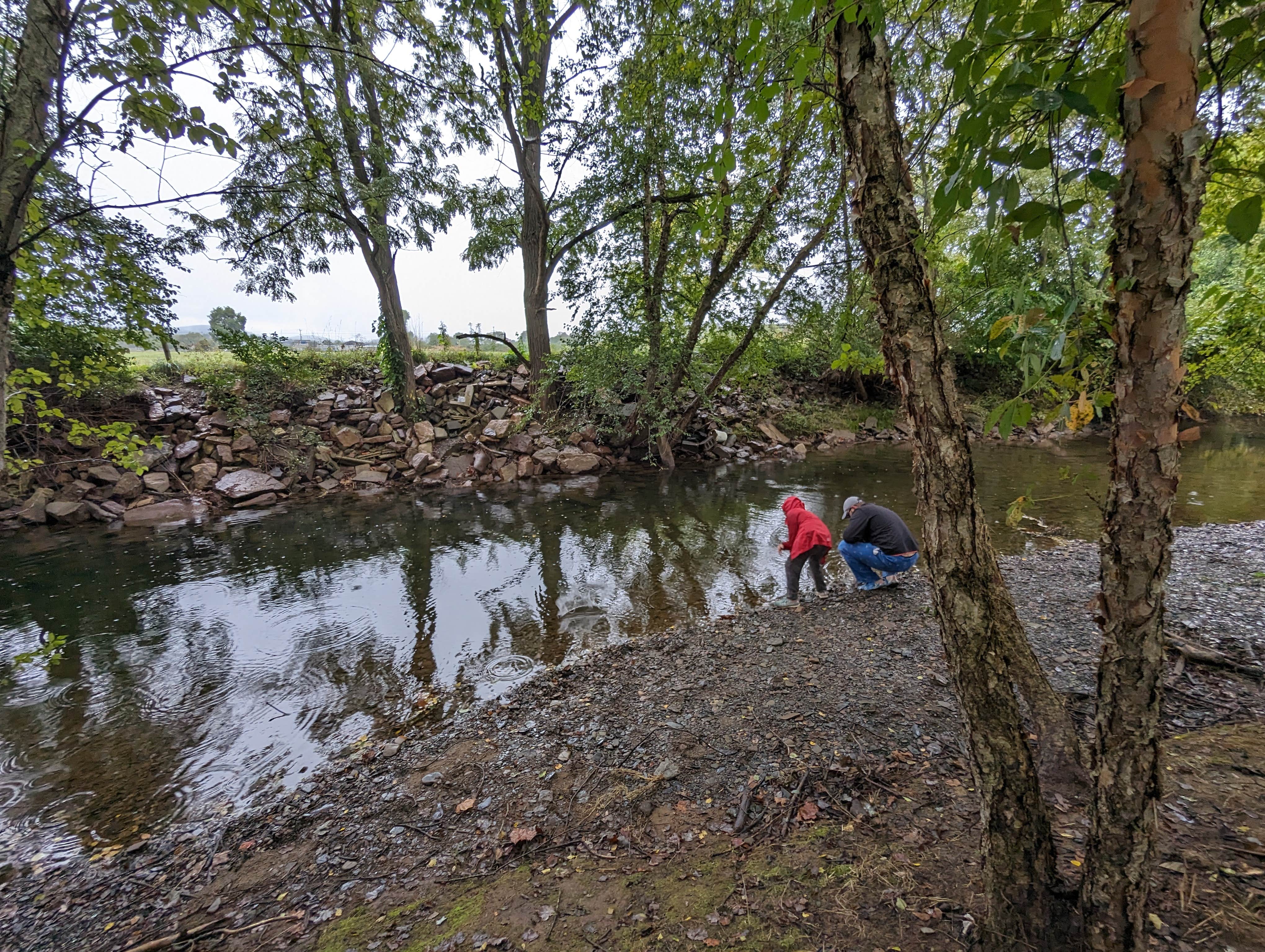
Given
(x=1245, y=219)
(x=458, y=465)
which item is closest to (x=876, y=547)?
(x=1245, y=219)

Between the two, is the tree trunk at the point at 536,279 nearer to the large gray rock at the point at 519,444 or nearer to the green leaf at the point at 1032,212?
the large gray rock at the point at 519,444

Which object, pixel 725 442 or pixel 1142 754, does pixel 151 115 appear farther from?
pixel 725 442

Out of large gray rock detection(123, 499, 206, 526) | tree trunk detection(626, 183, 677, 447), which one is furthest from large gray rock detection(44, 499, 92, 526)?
tree trunk detection(626, 183, 677, 447)

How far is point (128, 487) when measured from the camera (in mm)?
11344

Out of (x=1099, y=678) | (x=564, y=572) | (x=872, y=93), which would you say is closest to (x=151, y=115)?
(x=872, y=93)

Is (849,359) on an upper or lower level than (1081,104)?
lower

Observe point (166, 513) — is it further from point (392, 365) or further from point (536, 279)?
point (536, 279)

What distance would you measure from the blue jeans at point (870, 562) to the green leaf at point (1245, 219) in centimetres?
550

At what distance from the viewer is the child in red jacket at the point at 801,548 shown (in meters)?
6.21

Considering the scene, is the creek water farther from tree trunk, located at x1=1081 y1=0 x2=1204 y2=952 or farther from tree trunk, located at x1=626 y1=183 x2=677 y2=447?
tree trunk, located at x1=626 y1=183 x2=677 y2=447

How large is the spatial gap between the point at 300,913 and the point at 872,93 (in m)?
4.15

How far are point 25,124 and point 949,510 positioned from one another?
14.0 ft

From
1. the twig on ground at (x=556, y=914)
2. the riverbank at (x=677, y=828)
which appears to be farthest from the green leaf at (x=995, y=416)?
the twig on ground at (x=556, y=914)

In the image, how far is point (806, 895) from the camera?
204 cm
